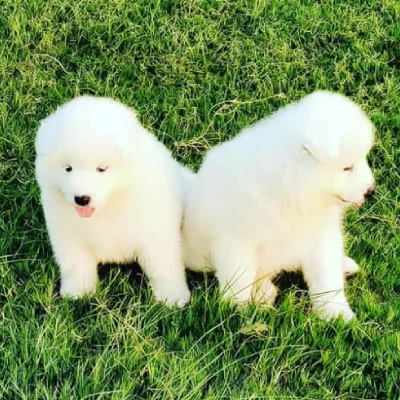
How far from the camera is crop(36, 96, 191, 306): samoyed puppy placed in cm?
375

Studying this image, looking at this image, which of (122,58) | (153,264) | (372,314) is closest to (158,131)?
(122,58)

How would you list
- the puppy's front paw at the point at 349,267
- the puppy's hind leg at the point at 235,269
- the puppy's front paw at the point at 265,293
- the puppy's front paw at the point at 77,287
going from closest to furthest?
the puppy's hind leg at the point at 235,269
the puppy's front paw at the point at 265,293
the puppy's front paw at the point at 77,287
the puppy's front paw at the point at 349,267

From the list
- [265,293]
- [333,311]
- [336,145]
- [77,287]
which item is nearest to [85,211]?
[77,287]

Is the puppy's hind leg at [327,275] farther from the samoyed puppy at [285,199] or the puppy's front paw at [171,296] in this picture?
the puppy's front paw at [171,296]

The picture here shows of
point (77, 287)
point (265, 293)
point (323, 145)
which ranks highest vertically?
point (323, 145)

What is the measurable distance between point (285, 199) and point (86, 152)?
0.90 metres

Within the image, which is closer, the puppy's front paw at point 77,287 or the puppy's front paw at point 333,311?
the puppy's front paw at point 333,311

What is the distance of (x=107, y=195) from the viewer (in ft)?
12.6

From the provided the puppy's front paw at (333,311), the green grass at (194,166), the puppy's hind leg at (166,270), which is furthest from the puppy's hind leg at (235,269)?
the puppy's front paw at (333,311)

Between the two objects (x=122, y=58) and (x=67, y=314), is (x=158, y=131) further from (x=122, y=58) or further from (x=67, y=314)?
(x=67, y=314)

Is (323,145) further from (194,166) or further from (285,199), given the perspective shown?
(194,166)

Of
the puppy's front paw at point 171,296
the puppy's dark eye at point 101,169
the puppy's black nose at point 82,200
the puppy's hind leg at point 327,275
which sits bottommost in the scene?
the puppy's front paw at point 171,296

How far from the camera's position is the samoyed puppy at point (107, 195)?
3.75m

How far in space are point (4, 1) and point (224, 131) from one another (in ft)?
6.87
